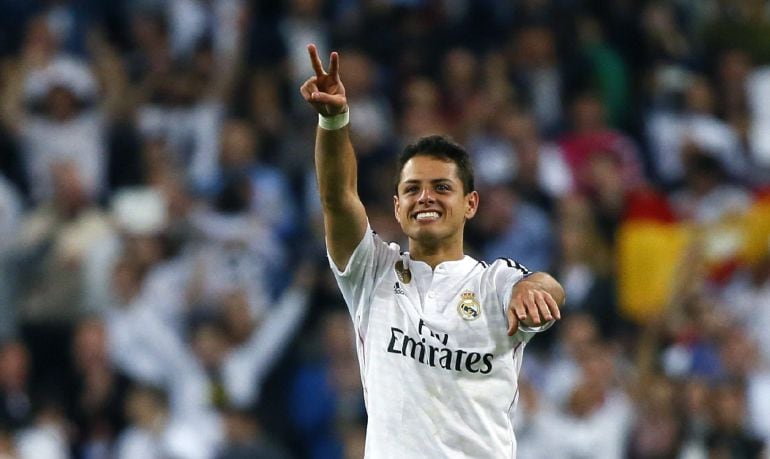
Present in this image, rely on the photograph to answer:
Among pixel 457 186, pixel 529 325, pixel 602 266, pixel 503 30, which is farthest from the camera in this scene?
pixel 503 30

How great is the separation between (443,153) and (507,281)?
536mm

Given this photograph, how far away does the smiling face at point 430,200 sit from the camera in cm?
535

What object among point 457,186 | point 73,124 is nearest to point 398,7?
point 73,124

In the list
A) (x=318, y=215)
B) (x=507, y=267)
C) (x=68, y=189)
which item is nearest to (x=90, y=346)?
(x=68, y=189)

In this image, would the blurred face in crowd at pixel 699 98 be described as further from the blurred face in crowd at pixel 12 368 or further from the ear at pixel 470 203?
the ear at pixel 470 203

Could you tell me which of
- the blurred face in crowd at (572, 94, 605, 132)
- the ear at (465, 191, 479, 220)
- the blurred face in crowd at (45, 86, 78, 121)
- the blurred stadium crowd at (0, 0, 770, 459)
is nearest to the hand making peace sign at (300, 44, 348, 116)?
the ear at (465, 191, 479, 220)

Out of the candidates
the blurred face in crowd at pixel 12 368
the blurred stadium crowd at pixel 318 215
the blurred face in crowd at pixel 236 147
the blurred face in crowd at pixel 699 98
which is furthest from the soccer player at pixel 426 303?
the blurred face in crowd at pixel 699 98

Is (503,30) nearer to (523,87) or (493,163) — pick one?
(523,87)

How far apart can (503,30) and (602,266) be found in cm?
318

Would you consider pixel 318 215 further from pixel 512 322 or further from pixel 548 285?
pixel 512 322

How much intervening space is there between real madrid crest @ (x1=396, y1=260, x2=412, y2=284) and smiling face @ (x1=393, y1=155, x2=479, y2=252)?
0.43 feet

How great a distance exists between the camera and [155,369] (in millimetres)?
10570

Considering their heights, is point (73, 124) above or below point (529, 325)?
above

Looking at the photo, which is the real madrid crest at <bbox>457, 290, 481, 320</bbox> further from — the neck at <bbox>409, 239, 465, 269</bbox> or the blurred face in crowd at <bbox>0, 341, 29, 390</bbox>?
the blurred face in crowd at <bbox>0, 341, 29, 390</bbox>
